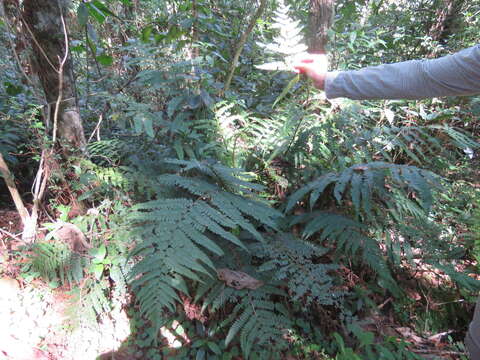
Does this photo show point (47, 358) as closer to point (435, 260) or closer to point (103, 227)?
point (103, 227)

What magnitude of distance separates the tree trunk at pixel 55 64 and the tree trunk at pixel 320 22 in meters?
2.52

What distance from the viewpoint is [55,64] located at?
6.64 feet

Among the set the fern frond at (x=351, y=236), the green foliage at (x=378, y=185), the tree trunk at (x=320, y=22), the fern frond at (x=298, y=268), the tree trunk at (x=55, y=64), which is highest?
the tree trunk at (x=320, y=22)

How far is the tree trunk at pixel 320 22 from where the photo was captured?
322cm

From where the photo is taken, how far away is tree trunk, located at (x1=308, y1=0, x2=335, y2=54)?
3.22 m

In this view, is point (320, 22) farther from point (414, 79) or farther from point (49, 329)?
point (49, 329)

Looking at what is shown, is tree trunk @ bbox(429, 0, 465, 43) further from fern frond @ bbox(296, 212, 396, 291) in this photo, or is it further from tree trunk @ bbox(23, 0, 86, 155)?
tree trunk @ bbox(23, 0, 86, 155)

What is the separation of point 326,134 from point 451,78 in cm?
111

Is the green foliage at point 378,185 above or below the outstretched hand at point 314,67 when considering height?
below

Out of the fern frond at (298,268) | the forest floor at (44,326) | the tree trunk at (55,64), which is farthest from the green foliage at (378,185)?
the tree trunk at (55,64)

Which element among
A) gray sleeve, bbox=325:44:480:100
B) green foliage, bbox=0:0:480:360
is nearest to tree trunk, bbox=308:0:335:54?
green foliage, bbox=0:0:480:360

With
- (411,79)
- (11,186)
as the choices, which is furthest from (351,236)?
(11,186)

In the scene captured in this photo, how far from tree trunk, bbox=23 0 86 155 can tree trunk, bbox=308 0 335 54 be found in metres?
2.52

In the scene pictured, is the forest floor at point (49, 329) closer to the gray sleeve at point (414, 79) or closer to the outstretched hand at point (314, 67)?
the gray sleeve at point (414, 79)
